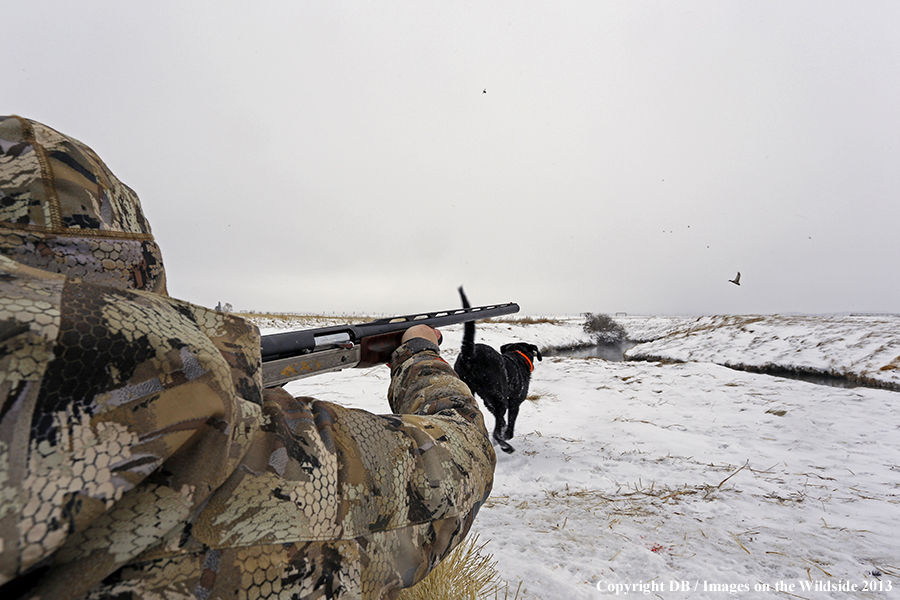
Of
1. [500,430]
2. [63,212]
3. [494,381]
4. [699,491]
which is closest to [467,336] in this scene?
[494,381]

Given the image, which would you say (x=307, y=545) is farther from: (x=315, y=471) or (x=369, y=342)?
(x=369, y=342)

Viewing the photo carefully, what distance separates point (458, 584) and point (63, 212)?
193 cm

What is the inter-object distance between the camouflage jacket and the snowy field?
4.16ft

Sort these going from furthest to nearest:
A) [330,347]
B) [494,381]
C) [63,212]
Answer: [494,381]
[330,347]
[63,212]

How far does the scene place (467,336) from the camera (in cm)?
388

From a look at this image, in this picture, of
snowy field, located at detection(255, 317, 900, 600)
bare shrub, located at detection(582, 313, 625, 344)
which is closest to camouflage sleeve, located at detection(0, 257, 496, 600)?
snowy field, located at detection(255, 317, 900, 600)

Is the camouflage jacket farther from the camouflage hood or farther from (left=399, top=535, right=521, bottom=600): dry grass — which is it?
(left=399, top=535, right=521, bottom=600): dry grass

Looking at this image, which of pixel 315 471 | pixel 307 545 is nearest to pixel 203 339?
pixel 315 471

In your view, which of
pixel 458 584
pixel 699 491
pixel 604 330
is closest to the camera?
pixel 458 584

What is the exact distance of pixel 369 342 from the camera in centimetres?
202

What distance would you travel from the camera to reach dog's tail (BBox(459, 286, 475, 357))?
3285mm

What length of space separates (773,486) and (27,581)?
4.14 metres

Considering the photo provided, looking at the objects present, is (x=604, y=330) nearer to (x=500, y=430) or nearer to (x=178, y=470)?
(x=500, y=430)

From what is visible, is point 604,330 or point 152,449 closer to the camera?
point 152,449
